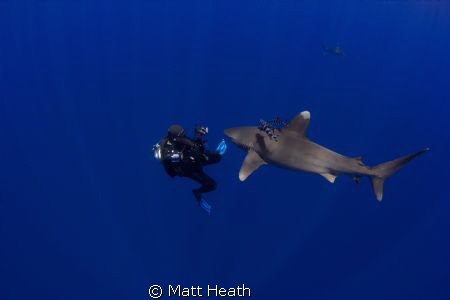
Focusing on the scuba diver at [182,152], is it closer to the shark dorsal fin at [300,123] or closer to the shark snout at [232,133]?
the shark snout at [232,133]

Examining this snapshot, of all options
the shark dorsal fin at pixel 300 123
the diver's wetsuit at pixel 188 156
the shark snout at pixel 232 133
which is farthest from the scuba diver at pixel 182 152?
the shark dorsal fin at pixel 300 123

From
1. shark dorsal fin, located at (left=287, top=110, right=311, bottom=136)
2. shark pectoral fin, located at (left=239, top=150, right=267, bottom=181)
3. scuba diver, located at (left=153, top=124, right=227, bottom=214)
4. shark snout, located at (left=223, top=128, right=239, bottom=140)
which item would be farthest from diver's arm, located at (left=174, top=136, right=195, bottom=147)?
shark dorsal fin, located at (left=287, top=110, right=311, bottom=136)

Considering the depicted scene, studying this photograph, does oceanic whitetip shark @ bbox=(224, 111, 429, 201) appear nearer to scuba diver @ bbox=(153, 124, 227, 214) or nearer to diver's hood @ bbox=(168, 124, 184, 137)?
scuba diver @ bbox=(153, 124, 227, 214)

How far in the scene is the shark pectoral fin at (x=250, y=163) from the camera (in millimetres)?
8789

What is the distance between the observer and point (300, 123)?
873 cm

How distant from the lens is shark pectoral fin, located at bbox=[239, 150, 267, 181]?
879 cm

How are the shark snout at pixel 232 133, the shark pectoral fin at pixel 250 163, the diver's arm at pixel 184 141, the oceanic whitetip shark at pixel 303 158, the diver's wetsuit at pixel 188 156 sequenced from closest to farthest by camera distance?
the diver's arm at pixel 184 141 < the diver's wetsuit at pixel 188 156 < the oceanic whitetip shark at pixel 303 158 < the shark pectoral fin at pixel 250 163 < the shark snout at pixel 232 133

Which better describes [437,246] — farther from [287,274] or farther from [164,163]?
[164,163]

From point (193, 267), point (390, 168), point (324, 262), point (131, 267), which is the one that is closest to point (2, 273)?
point (131, 267)

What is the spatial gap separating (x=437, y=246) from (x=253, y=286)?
7.78 m

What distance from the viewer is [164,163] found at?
27.8ft

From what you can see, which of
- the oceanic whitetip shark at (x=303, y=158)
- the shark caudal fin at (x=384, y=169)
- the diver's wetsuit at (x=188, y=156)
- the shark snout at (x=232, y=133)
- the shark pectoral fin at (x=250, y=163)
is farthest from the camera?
the shark snout at (x=232, y=133)

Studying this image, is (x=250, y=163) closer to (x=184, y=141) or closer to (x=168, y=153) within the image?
(x=184, y=141)

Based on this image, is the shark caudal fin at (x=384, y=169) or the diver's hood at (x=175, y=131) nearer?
the diver's hood at (x=175, y=131)
